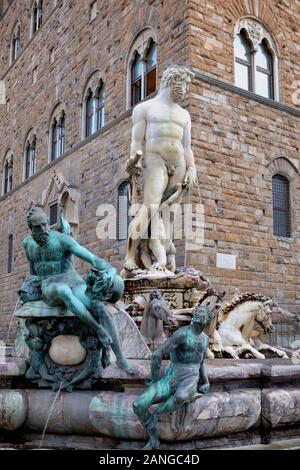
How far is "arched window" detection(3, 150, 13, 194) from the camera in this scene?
24.3 metres

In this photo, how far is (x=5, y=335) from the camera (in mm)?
20359

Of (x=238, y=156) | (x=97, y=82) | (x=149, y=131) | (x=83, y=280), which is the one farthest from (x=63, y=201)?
(x=83, y=280)

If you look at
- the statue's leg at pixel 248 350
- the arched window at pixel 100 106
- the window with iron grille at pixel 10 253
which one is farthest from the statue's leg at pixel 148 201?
the window with iron grille at pixel 10 253

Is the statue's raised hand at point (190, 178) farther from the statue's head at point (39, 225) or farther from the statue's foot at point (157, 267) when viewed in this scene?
the statue's head at point (39, 225)

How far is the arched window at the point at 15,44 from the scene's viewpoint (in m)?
24.7

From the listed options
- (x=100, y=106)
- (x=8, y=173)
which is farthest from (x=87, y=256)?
(x=8, y=173)

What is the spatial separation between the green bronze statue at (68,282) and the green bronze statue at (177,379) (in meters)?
0.32

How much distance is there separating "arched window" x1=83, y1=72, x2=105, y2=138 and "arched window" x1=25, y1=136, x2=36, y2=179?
15.0 feet

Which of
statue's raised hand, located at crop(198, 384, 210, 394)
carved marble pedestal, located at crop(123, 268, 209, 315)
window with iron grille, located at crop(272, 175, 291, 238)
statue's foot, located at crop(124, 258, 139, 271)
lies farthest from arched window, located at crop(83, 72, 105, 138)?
statue's raised hand, located at crop(198, 384, 210, 394)

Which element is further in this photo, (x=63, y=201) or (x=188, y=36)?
(x=63, y=201)

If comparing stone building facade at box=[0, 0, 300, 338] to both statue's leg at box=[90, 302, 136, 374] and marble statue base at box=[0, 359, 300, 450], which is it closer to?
marble statue base at box=[0, 359, 300, 450]

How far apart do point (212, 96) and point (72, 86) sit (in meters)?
7.03

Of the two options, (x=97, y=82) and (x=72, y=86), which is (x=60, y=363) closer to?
(x=97, y=82)

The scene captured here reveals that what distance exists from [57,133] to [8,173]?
228 inches
